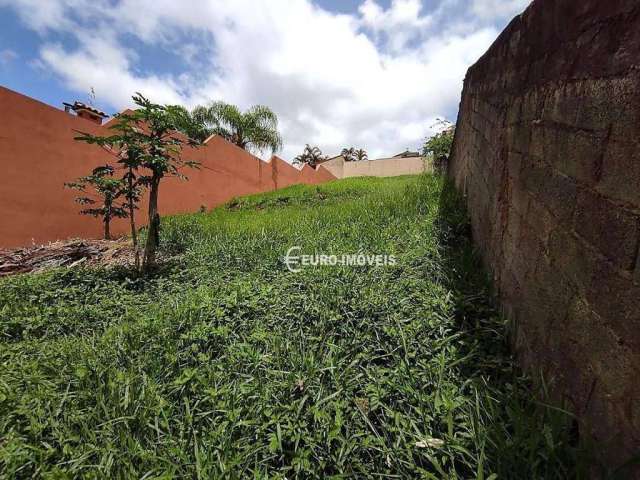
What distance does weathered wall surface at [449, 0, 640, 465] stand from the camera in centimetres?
73

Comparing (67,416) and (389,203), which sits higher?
(389,203)

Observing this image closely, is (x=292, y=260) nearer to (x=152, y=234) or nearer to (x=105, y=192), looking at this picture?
(x=152, y=234)

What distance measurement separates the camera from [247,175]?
10.7 meters

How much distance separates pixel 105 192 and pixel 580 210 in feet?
16.6

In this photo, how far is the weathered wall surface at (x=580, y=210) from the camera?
73 cm

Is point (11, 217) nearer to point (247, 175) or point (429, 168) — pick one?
point (247, 175)

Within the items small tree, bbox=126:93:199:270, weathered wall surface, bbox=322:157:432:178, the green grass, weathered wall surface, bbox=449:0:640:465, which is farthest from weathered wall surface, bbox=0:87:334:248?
weathered wall surface, bbox=322:157:432:178

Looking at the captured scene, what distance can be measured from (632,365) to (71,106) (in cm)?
922

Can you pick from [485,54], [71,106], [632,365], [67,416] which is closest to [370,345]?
[632,365]

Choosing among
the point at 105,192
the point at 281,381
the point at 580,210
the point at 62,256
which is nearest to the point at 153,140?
the point at 105,192

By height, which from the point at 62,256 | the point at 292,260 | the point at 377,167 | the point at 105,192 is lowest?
the point at 292,260

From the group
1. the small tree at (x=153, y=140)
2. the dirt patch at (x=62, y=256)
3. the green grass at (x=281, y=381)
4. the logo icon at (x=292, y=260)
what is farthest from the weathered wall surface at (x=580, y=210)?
the dirt patch at (x=62, y=256)

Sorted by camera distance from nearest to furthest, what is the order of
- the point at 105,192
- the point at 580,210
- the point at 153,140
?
the point at 580,210 < the point at 153,140 < the point at 105,192

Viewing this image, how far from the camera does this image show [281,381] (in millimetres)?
1537
